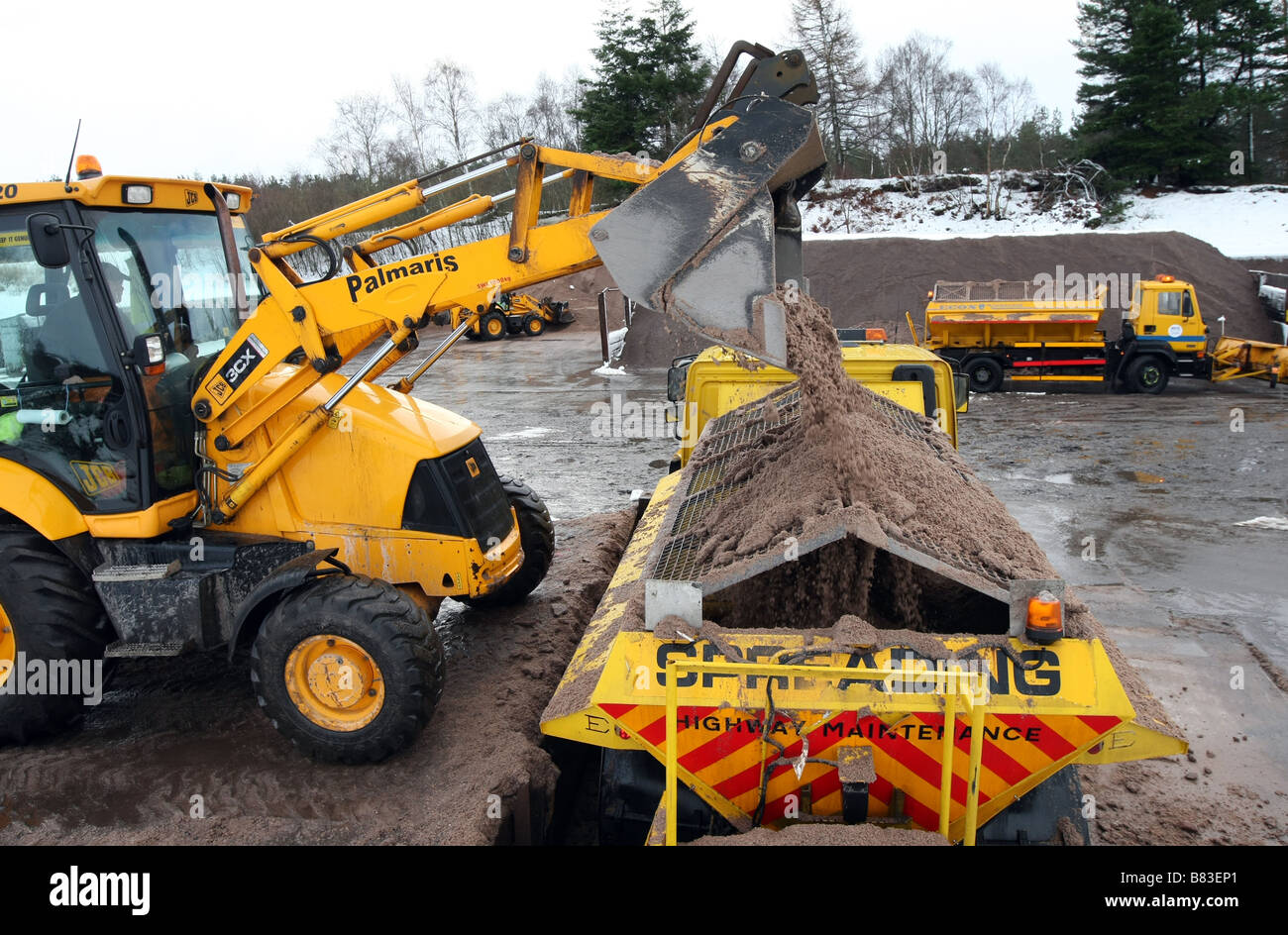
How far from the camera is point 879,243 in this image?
83.7ft

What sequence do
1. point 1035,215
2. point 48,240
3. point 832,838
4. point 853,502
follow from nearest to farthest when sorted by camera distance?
point 832,838 → point 853,502 → point 48,240 → point 1035,215

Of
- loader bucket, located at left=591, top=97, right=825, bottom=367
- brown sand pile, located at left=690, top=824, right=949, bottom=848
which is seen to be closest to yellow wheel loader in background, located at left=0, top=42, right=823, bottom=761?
loader bucket, located at left=591, top=97, right=825, bottom=367

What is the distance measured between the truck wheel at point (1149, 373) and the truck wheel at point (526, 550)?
1478 centimetres

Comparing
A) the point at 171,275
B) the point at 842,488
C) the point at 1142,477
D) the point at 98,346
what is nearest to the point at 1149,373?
the point at 1142,477

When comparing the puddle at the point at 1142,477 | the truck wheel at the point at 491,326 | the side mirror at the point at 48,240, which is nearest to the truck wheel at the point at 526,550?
the side mirror at the point at 48,240

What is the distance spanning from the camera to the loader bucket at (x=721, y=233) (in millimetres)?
3250

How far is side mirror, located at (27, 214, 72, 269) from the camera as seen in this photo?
3.79 meters

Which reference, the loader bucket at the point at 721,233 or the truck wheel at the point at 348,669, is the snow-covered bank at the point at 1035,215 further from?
the truck wheel at the point at 348,669

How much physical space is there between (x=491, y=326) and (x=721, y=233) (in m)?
22.4

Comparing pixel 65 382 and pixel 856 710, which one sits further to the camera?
pixel 65 382

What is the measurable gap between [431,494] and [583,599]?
1680mm

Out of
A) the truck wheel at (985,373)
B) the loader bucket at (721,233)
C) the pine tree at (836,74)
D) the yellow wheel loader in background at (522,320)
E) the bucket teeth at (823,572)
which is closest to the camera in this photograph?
the bucket teeth at (823,572)

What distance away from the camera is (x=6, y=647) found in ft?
13.8

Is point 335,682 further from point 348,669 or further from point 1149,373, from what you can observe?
point 1149,373
